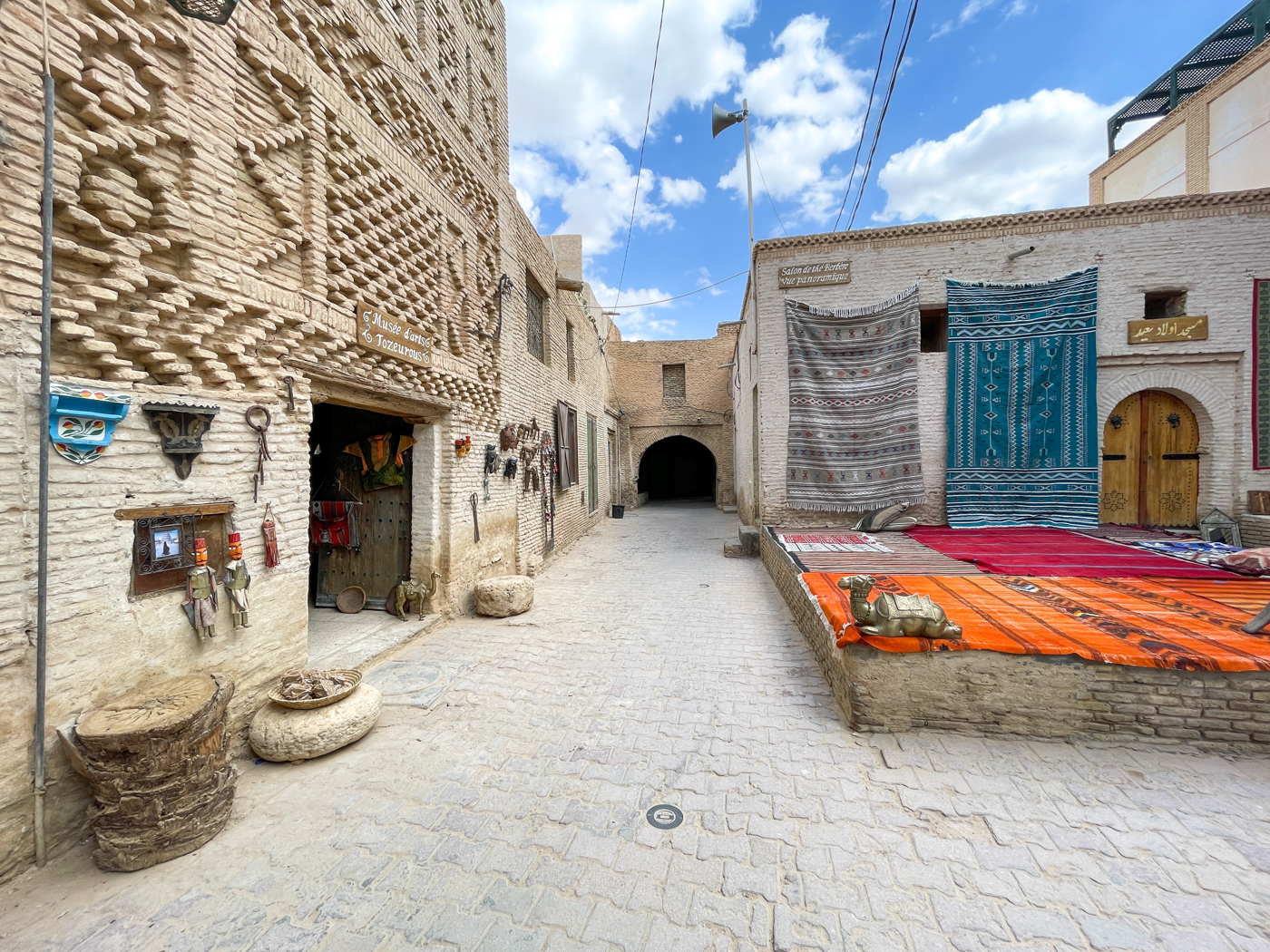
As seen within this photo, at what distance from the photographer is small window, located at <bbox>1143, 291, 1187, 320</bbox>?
702 cm

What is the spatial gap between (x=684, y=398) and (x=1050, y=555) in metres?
11.4

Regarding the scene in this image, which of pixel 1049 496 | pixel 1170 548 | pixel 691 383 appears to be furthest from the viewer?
pixel 691 383

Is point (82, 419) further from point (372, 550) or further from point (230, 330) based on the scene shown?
point (372, 550)

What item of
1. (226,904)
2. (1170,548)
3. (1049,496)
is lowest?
(226,904)

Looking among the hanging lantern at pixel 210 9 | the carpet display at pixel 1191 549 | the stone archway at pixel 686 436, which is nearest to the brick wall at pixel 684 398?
the stone archway at pixel 686 436

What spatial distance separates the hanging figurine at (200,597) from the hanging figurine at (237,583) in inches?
5.8

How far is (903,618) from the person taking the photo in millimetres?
2848

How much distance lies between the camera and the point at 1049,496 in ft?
23.7

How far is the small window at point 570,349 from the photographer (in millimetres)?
9655

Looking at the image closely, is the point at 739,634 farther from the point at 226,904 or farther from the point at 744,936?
the point at 226,904

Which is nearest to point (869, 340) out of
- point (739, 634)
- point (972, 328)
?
point (972, 328)

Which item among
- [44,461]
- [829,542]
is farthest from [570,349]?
[44,461]

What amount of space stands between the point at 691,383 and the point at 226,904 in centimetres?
1502

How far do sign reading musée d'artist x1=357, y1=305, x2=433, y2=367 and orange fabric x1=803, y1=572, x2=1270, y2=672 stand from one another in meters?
4.18
